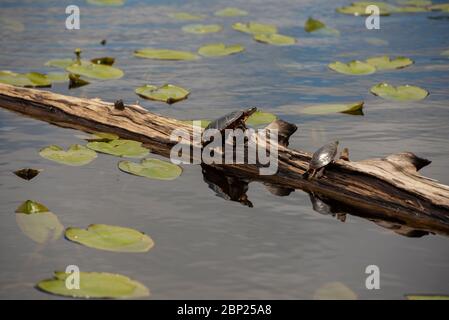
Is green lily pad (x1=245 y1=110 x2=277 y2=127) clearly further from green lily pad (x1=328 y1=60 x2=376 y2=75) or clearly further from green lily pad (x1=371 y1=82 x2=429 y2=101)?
green lily pad (x1=328 y1=60 x2=376 y2=75)

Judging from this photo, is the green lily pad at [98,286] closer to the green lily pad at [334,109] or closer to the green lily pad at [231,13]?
the green lily pad at [334,109]

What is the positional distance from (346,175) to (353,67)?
3.07 m

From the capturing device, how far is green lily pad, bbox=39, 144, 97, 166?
514cm

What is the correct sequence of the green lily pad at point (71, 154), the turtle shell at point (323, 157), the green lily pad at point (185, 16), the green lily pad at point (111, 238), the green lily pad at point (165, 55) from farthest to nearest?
1. the green lily pad at point (185, 16)
2. the green lily pad at point (165, 55)
3. the green lily pad at point (71, 154)
4. the turtle shell at point (323, 157)
5. the green lily pad at point (111, 238)

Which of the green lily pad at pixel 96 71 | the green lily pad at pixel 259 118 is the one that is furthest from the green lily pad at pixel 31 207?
the green lily pad at pixel 96 71

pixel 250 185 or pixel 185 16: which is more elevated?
pixel 185 16

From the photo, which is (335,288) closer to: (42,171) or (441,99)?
(42,171)

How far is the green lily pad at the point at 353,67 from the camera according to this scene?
24.2 feet

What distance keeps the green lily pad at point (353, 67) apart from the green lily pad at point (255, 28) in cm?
159

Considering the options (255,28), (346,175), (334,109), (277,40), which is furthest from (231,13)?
(346,175)

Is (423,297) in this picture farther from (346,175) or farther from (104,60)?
(104,60)

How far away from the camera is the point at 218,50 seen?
26.5 ft

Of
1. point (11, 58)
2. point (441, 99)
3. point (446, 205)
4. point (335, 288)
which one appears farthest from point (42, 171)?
point (441, 99)

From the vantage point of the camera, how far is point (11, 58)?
26.0 ft
